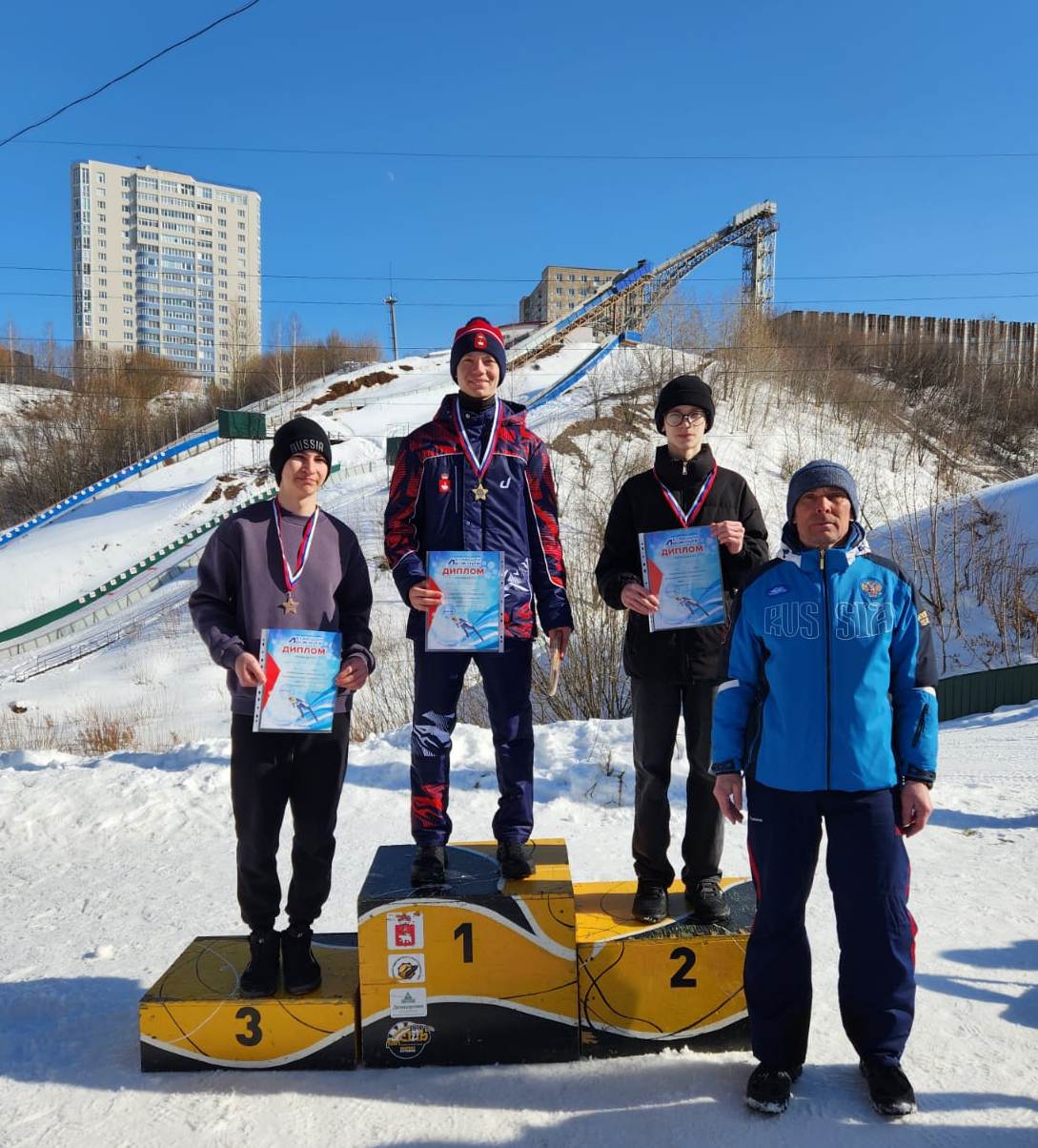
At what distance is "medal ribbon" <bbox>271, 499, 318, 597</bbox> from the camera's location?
3021 mm

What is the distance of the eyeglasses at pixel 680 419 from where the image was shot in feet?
10.5

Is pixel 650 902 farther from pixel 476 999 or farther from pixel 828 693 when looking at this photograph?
pixel 828 693

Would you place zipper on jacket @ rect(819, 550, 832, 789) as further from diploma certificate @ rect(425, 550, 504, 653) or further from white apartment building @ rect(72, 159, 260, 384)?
white apartment building @ rect(72, 159, 260, 384)

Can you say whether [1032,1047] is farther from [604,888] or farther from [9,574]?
[9,574]

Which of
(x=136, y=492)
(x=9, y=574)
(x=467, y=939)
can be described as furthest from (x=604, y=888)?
(x=136, y=492)

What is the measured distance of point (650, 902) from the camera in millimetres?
3104

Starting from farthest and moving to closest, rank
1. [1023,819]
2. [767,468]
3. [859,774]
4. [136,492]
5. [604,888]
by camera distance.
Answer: [136,492], [767,468], [1023,819], [604,888], [859,774]

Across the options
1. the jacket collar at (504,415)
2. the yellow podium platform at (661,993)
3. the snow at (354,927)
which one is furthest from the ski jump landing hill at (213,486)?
the yellow podium platform at (661,993)

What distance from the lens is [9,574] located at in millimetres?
25906

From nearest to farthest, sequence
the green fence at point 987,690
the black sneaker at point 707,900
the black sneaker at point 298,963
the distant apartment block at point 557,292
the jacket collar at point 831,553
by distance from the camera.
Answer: the jacket collar at point 831,553 → the black sneaker at point 298,963 → the black sneaker at point 707,900 → the green fence at point 987,690 → the distant apartment block at point 557,292

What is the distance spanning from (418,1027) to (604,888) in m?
0.91

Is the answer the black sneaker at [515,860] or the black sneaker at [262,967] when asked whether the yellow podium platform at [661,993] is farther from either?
the black sneaker at [262,967]

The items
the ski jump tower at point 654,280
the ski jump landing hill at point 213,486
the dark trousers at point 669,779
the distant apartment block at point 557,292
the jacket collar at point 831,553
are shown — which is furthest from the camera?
the distant apartment block at point 557,292

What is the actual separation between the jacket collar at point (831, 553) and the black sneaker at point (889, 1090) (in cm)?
145
